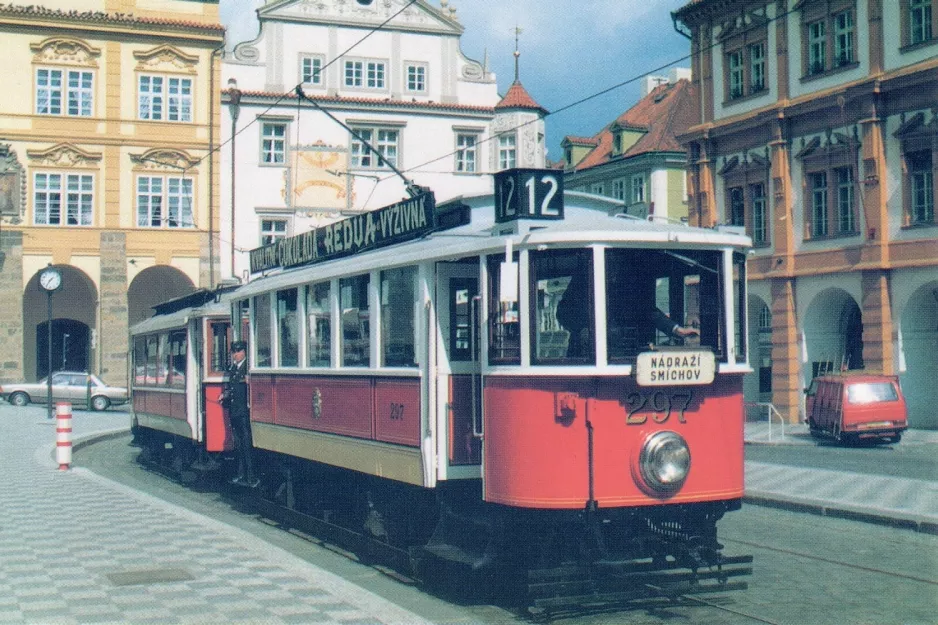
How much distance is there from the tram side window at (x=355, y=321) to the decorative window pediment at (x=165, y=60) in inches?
1415

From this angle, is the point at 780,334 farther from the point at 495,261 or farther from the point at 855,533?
the point at 495,261

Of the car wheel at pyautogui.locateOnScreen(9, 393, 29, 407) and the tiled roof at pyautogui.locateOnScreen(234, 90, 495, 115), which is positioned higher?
the tiled roof at pyautogui.locateOnScreen(234, 90, 495, 115)

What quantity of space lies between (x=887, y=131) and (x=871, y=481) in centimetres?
1515

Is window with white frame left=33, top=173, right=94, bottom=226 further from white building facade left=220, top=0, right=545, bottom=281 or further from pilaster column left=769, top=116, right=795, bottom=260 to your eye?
pilaster column left=769, top=116, right=795, bottom=260

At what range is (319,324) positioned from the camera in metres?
11.6

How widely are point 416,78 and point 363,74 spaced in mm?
2029

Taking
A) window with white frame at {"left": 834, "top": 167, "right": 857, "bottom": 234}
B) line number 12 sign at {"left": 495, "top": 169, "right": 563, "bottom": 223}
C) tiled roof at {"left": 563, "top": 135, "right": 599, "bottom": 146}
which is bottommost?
line number 12 sign at {"left": 495, "top": 169, "right": 563, "bottom": 223}

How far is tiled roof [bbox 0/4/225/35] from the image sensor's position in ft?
141

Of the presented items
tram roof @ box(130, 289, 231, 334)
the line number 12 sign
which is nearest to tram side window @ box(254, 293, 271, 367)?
tram roof @ box(130, 289, 231, 334)

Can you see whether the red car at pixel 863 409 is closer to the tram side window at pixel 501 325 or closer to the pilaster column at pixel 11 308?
the tram side window at pixel 501 325

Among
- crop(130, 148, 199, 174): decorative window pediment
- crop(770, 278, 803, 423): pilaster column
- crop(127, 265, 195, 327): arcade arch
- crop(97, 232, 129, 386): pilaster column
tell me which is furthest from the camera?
crop(127, 265, 195, 327): arcade arch

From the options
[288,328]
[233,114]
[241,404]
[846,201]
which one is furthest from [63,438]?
[233,114]

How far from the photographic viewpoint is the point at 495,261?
8.73m

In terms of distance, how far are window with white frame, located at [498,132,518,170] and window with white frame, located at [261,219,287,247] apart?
30.5 feet
